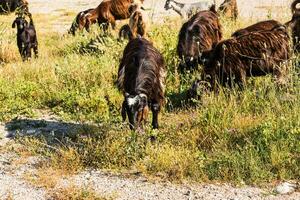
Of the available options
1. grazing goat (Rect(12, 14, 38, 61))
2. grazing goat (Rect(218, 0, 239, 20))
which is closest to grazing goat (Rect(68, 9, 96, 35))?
grazing goat (Rect(12, 14, 38, 61))

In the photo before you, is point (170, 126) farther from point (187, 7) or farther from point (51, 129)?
point (187, 7)

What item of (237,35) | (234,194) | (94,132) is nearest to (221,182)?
(234,194)

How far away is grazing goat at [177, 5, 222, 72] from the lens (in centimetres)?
1007

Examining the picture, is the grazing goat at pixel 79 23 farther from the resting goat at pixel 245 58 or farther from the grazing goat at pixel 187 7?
the resting goat at pixel 245 58

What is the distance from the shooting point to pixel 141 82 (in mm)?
7613

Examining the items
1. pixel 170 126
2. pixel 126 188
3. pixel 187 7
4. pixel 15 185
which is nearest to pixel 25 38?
pixel 187 7

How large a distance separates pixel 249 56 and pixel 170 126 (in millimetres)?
1732

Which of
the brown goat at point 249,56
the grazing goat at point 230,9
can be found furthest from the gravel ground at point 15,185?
the grazing goat at point 230,9

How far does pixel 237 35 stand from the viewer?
9.47 meters

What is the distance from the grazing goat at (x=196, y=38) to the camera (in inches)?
396

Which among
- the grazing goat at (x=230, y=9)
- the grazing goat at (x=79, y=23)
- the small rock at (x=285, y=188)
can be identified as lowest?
the small rock at (x=285, y=188)

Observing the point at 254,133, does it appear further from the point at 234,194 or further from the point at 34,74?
the point at 34,74

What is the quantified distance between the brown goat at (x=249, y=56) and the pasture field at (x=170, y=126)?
8.9 inches

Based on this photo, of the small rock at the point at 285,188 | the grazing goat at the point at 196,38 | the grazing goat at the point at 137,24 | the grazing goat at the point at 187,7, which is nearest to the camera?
the small rock at the point at 285,188
